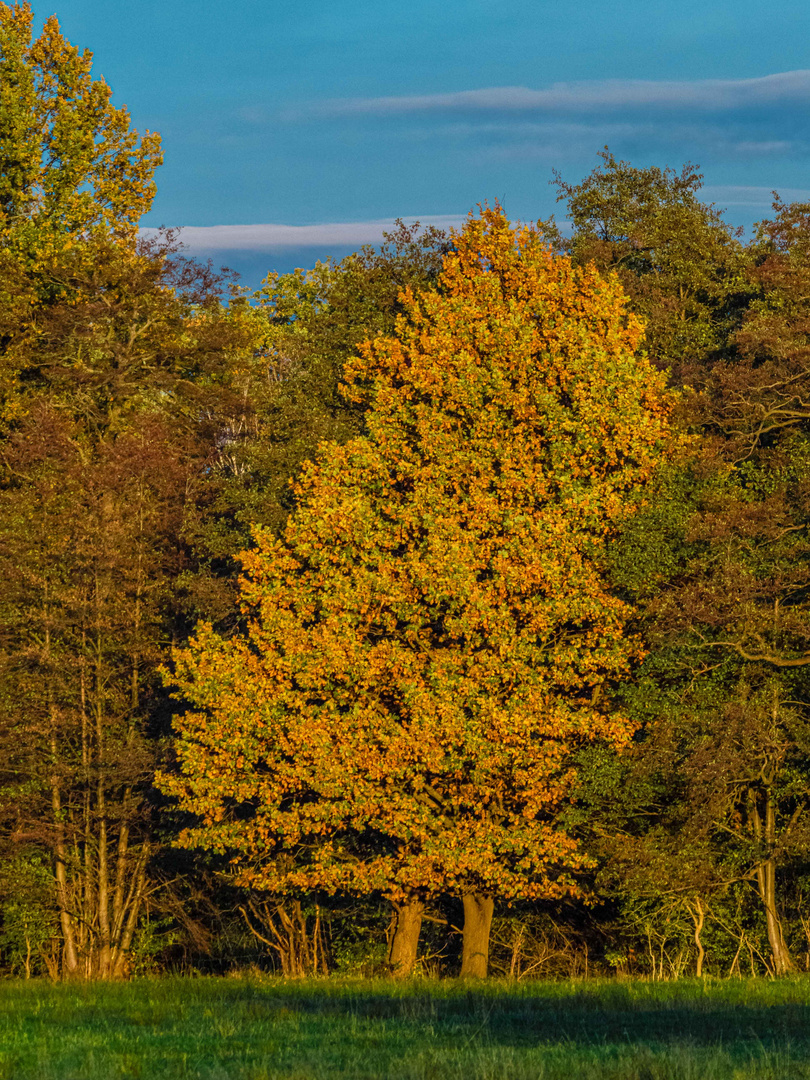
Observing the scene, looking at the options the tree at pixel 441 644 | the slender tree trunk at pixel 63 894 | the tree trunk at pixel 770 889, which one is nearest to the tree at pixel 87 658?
the slender tree trunk at pixel 63 894

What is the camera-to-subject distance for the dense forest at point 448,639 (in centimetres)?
2723

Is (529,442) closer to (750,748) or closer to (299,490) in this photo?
(299,490)

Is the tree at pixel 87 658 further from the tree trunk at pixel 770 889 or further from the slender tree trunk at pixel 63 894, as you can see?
the tree trunk at pixel 770 889

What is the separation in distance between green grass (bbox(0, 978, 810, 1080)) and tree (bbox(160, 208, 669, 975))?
753 cm

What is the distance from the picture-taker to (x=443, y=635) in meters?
30.3

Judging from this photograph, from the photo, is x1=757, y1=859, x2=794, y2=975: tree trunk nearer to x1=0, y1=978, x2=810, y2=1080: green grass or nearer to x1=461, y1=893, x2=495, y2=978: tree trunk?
x1=461, y1=893, x2=495, y2=978: tree trunk

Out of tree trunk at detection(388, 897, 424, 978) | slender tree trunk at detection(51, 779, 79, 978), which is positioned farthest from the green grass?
slender tree trunk at detection(51, 779, 79, 978)

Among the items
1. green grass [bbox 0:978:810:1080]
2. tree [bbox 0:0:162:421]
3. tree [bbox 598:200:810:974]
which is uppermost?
tree [bbox 0:0:162:421]

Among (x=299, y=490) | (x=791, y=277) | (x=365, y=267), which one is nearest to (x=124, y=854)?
(x=299, y=490)

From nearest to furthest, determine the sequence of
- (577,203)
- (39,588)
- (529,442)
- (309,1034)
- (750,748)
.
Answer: (309,1034) < (750,748) < (529,442) < (39,588) < (577,203)

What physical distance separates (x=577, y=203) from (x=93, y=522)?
75.1 feet

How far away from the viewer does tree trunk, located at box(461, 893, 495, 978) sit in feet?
97.8

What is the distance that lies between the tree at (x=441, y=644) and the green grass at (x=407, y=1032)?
24.7 ft

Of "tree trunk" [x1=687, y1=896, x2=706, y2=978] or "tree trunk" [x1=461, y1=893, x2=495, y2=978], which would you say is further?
"tree trunk" [x1=461, y1=893, x2=495, y2=978]
